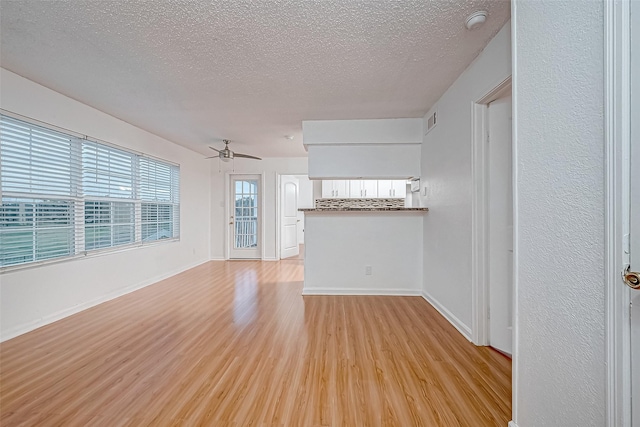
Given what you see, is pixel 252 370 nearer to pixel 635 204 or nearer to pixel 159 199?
pixel 635 204

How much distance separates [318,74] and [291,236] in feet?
15.8

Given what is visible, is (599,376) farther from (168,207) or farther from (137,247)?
(168,207)

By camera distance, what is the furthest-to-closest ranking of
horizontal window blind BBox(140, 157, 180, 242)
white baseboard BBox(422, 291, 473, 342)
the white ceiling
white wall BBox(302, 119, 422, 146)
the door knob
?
horizontal window blind BBox(140, 157, 180, 242), white wall BBox(302, 119, 422, 146), white baseboard BBox(422, 291, 473, 342), the white ceiling, the door knob

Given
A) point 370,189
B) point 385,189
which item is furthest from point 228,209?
point 385,189

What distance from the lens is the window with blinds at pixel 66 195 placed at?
249 cm

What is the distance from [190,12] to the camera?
1703 mm

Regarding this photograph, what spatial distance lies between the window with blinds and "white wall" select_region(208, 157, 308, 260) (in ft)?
6.04

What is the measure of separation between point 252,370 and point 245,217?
15.5 ft

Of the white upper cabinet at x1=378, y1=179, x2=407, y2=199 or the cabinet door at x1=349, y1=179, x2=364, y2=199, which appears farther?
the cabinet door at x1=349, y1=179, x2=364, y2=199

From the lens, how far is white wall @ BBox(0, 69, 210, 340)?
→ 2.48 m

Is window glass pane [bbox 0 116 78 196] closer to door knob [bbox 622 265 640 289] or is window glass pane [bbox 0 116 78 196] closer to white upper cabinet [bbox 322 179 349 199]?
white upper cabinet [bbox 322 179 349 199]

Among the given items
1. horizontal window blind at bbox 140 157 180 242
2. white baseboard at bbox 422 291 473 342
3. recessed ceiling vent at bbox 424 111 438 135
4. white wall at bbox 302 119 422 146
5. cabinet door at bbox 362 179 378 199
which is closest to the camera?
white baseboard at bbox 422 291 473 342

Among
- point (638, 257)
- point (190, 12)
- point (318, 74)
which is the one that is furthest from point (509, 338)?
point (190, 12)

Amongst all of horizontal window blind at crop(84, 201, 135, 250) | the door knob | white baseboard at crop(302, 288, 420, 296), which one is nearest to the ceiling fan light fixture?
the door knob
